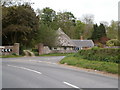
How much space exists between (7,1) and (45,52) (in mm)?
14491

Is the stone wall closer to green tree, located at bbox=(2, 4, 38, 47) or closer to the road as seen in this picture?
green tree, located at bbox=(2, 4, 38, 47)

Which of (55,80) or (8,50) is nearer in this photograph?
(55,80)

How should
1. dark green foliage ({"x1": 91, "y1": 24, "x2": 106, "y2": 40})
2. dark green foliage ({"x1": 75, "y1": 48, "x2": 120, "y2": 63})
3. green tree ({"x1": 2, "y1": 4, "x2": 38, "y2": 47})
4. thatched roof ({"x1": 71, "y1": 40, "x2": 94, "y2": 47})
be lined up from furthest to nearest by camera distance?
dark green foliage ({"x1": 91, "y1": 24, "x2": 106, "y2": 40})
thatched roof ({"x1": 71, "y1": 40, "x2": 94, "y2": 47})
green tree ({"x1": 2, "y1": 4, "x2": 38, "y2": 47})
dark green foliage ({"x1": 75, "y1": 48, "x2": 120, "y2": 63})

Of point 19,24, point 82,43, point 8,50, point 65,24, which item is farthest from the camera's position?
point 65,24

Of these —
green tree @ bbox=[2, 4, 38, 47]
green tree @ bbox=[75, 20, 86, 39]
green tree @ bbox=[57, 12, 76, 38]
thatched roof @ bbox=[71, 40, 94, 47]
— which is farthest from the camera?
green tree @ bbox=[75, 20, 86, 39]

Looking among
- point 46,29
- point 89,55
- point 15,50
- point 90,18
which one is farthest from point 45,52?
point 90,18

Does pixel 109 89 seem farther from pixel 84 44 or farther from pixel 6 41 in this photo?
pixel 84 44

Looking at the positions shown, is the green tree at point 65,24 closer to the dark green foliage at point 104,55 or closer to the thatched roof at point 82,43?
the thatched roof at point 82,43

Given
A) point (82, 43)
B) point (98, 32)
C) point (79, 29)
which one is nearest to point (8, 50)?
point (82, 43)

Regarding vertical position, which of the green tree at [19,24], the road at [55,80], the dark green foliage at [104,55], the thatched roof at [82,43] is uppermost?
the green tree at [19,24]

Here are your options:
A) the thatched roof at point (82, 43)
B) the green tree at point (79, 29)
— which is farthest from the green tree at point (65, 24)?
the thatched roof at point (82, 43)

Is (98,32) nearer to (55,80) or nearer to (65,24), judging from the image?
(65,24)

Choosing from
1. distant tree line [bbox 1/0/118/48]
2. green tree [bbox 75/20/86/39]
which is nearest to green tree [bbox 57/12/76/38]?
green tree [bbox 75/20/86/39]

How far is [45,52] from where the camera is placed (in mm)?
47594
